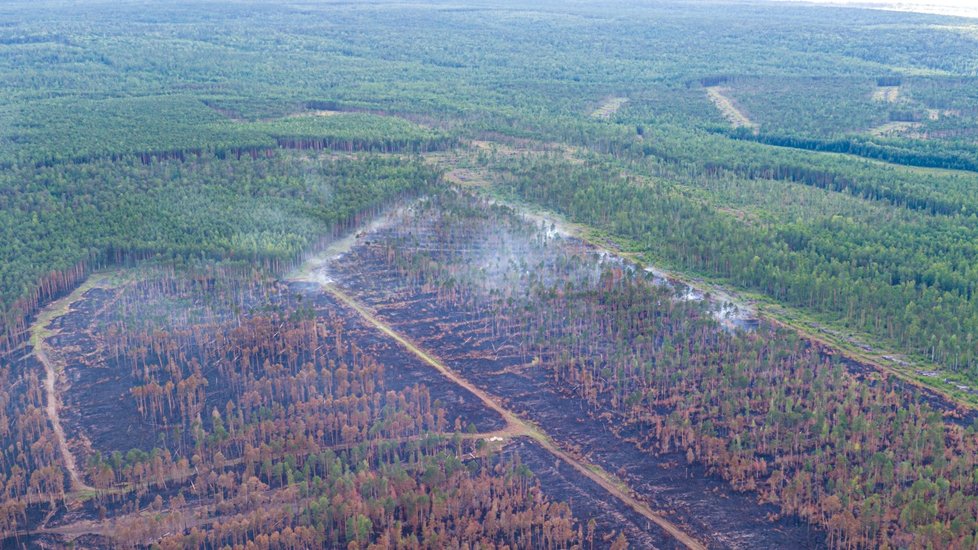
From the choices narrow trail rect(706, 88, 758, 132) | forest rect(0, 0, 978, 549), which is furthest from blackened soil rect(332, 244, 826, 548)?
narrow trail rect(706, 88, 758, 132)

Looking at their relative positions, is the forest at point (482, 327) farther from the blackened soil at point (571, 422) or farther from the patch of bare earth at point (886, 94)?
the patch of bare earth at point (886, 94)

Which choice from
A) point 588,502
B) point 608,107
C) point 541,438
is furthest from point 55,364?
point 608,107

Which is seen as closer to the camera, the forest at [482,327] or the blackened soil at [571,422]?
the blackened soil at [571,422]

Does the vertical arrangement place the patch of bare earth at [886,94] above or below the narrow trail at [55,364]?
above

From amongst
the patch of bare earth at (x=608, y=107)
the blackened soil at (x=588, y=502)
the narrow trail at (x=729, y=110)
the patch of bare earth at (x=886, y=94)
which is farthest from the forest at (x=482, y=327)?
the patch of bare earth at (x=886, y=94)

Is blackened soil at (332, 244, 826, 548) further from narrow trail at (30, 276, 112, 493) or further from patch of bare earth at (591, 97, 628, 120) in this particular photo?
patch of bare earth at (591, 97, 628, 120)

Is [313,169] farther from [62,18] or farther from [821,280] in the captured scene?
[62,18]

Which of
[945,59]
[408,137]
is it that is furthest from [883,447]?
[945,59]
